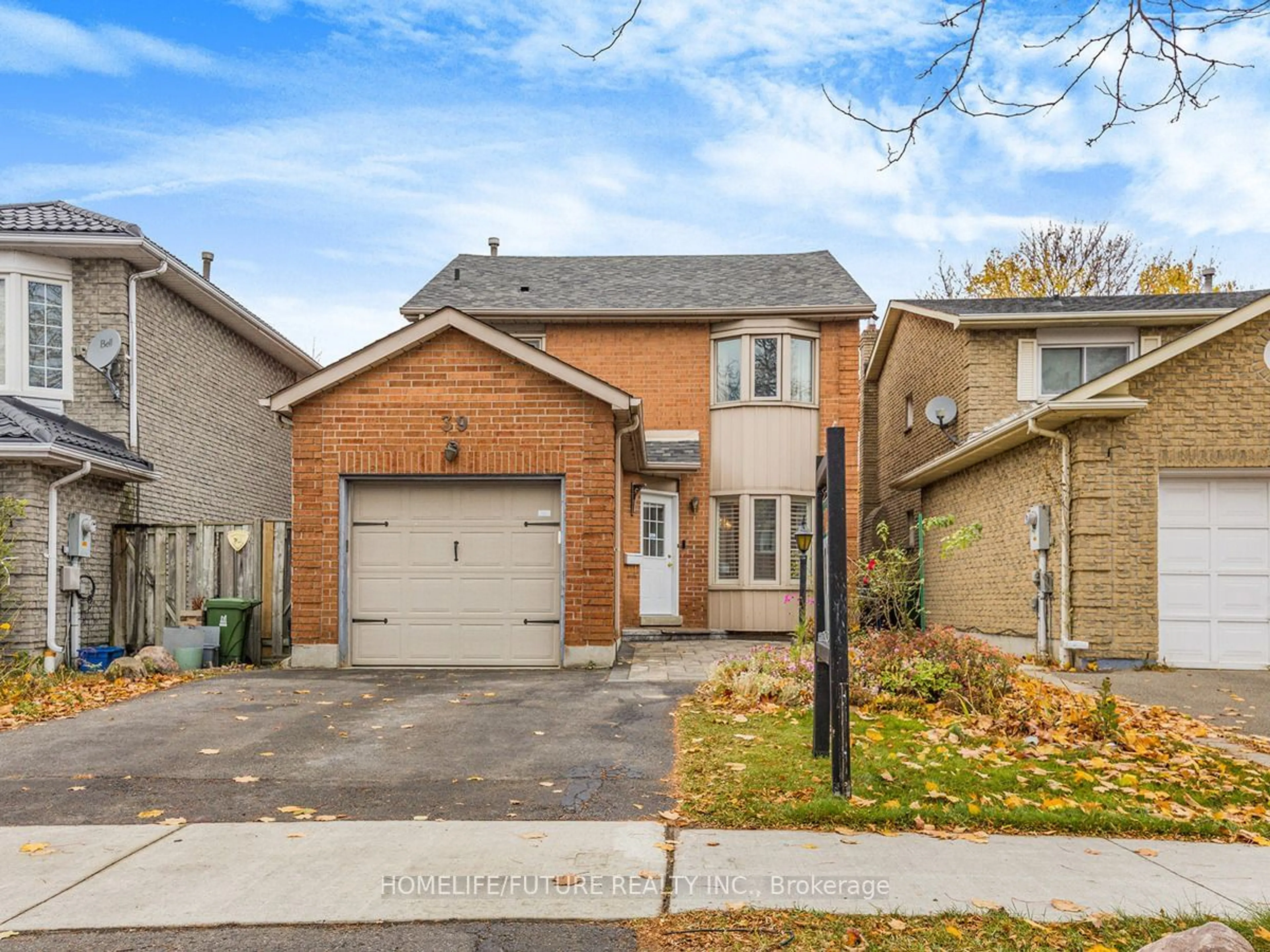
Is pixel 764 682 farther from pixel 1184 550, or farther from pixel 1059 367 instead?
pixel 1059 367

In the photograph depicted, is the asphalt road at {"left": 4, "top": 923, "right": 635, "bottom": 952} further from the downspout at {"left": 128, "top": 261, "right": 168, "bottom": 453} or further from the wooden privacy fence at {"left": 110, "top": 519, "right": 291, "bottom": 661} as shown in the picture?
the downspout at {"left": 128, "top": 261, "right": 168, "bottom": 453}

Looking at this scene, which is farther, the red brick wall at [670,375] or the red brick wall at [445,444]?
the red brick wall at [670,375]

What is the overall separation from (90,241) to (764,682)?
33.7 feet

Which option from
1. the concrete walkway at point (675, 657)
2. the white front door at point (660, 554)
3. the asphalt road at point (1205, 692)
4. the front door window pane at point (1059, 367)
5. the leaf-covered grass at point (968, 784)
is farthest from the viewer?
the white front door at point (660, 554)

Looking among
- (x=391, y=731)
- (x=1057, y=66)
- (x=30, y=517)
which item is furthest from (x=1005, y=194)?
(x=30, y=517)

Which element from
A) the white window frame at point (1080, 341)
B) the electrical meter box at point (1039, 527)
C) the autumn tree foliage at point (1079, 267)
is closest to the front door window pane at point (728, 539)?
the white window frame at point (1080, 341)

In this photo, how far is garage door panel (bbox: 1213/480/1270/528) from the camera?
11.5m

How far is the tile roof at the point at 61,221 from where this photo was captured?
41.9 feet

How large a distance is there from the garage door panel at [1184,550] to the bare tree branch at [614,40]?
984 cm

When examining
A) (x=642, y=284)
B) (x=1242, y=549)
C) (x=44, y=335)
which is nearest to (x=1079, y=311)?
(x=1242, y=549)

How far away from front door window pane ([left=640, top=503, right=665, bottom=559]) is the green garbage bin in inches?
273

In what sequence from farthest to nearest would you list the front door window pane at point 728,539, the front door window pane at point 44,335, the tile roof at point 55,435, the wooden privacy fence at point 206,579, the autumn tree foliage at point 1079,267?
the autumn tree foliage at point 1079,267
the front door window pane at point 728,539
the front door window pane at point 44,335
the wooden privacy fence at point 206,579
the tile roof at point 55,435

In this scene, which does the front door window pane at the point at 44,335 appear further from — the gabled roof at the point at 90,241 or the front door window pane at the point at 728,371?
the front door window pane at the point at 728,371

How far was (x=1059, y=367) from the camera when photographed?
53.7 feet
